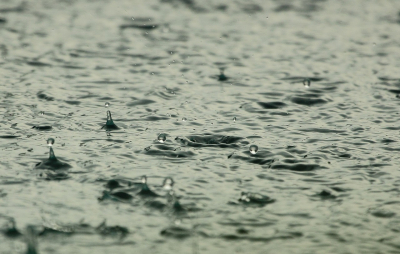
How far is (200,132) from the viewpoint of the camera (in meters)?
5.52

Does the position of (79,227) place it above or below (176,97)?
below

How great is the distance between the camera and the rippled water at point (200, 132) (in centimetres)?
387

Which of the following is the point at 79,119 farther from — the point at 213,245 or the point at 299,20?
the point at 299,20

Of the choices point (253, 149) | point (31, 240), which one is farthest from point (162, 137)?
point (31, 240)

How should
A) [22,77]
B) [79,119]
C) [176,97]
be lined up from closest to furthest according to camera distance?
[79,119], [176,97], [22,77]

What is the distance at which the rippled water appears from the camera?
3.87 m

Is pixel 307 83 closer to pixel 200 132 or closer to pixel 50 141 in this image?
pixel 200 132

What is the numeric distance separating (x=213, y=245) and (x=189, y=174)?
1047mm

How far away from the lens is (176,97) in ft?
21.5

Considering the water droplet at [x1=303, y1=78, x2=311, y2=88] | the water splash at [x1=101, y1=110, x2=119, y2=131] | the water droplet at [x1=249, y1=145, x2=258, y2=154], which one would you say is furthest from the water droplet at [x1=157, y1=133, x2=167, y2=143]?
the water droplet at [x1=303, y1=78, x2=311, y2=88]

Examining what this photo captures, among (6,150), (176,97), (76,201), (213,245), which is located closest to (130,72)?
(176,97)

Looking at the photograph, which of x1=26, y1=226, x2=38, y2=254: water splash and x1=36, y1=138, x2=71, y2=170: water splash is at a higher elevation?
x1=36, y1=138, x2=71, y2=170: water splash

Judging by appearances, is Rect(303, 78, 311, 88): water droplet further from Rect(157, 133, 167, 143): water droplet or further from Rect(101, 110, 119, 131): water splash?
Rect(101, 110, 119, 131): water splash

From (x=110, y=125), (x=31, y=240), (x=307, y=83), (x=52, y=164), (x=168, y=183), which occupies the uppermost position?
(x=307, y=83)
